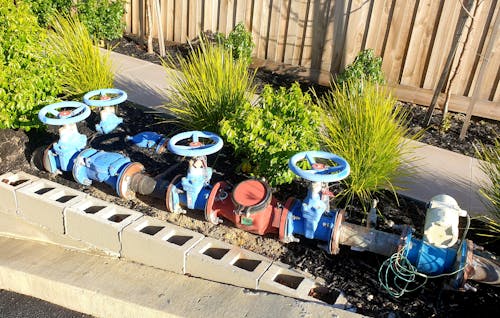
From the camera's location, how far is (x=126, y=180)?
146 inches

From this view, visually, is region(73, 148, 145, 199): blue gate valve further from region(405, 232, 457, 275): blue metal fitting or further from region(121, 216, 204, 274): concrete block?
region(405, 232, 457, 275): blue metal fitting

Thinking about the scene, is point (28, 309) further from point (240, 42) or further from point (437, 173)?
point (240, 42)

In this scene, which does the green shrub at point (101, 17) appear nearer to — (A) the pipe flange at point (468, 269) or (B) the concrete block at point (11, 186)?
(B) the concrete block at point (11, 186)

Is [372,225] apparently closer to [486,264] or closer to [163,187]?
[486,264]

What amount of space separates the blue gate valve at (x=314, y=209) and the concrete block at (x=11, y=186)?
213cm

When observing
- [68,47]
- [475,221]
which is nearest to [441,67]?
[475,221]

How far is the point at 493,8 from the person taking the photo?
5.27 meters

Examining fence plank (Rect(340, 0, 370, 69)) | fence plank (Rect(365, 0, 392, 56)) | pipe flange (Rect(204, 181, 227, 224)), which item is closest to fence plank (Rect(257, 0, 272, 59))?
fence plank (Rect(340, 0, 370, 69))

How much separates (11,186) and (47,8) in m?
4.11

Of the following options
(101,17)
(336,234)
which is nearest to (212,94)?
(336,234)

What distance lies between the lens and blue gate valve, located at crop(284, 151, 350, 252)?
312 cm

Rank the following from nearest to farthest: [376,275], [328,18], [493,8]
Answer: [376,275] < [493,8] < [328,18]

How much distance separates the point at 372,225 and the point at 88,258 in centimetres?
199

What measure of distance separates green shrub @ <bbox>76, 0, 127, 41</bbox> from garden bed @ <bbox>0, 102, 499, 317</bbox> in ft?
8.12
